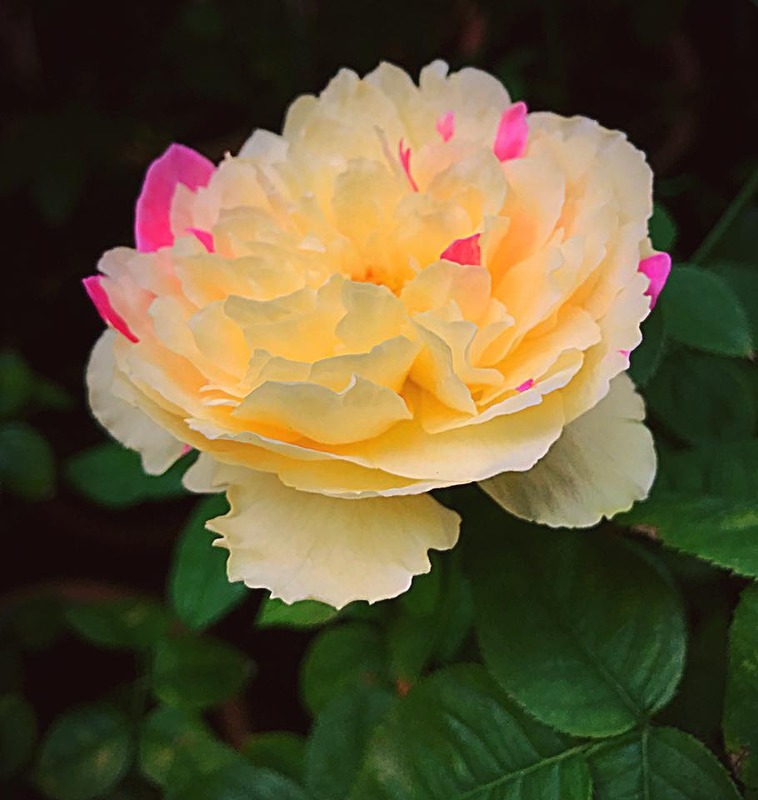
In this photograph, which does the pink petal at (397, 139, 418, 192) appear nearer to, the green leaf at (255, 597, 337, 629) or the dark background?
the green leaf at (255, 597, 337, 629)

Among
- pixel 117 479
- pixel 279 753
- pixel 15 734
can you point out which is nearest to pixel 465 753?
pixel 279 753

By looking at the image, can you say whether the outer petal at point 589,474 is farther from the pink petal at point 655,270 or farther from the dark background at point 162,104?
the dark background at point 162,104

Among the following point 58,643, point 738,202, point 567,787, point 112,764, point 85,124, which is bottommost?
point 58,643

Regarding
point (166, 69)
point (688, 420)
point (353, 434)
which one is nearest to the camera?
point (353, 434)

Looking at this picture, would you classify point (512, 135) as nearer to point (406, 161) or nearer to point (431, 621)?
point (406, 161)

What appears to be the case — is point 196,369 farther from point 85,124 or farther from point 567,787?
point 85,124

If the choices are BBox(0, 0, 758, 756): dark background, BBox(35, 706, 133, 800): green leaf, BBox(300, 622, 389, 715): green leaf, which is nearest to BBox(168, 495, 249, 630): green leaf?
BBox(300, 622, 389, 715): green leaf

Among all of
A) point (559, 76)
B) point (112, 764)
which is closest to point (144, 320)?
point (112, 764)

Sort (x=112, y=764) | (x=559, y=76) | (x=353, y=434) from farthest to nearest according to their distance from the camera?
(x=559, y=76)
(x=112, y=764)
(x=353, y=434)
